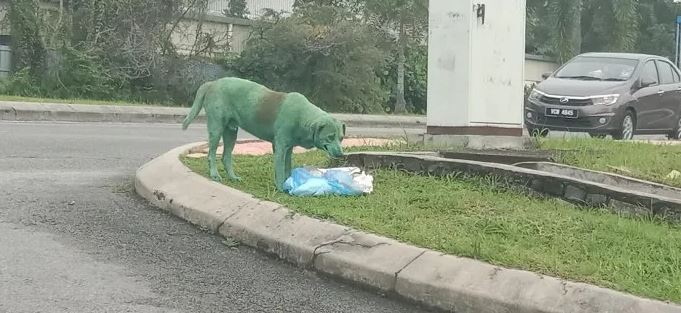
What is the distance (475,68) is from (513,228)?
3.79m

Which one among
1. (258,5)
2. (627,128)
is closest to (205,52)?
(258,5)

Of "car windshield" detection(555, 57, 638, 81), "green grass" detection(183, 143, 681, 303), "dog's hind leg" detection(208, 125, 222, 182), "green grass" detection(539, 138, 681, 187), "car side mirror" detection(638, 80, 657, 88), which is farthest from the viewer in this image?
"car windshield" detection(555, 57, 638, 81)

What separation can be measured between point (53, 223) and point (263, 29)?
66.1 ft

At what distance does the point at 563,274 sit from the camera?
13.2 feet

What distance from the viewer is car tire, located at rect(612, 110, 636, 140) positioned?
11.7 m

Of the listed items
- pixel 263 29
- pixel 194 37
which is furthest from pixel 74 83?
pixel 263 29

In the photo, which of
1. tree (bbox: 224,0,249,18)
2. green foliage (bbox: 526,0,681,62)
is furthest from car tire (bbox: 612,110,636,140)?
green foliage (bbox: 526,0,681,62)

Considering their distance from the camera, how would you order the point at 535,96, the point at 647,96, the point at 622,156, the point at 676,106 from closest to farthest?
the point at 622,156 → the point at 535,96 → the point at 647,96 → the point at 676,106

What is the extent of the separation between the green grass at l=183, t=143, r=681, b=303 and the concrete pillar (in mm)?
2091

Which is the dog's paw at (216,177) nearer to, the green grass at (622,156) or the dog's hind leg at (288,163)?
the dog's hind leg at (288,163)

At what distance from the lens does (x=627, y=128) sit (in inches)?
469

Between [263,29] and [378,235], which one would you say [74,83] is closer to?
[263,29]

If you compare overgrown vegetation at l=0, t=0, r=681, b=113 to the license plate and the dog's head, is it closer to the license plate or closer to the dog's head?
the license plate

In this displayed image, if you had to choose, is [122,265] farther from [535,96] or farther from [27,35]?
[27,35]
